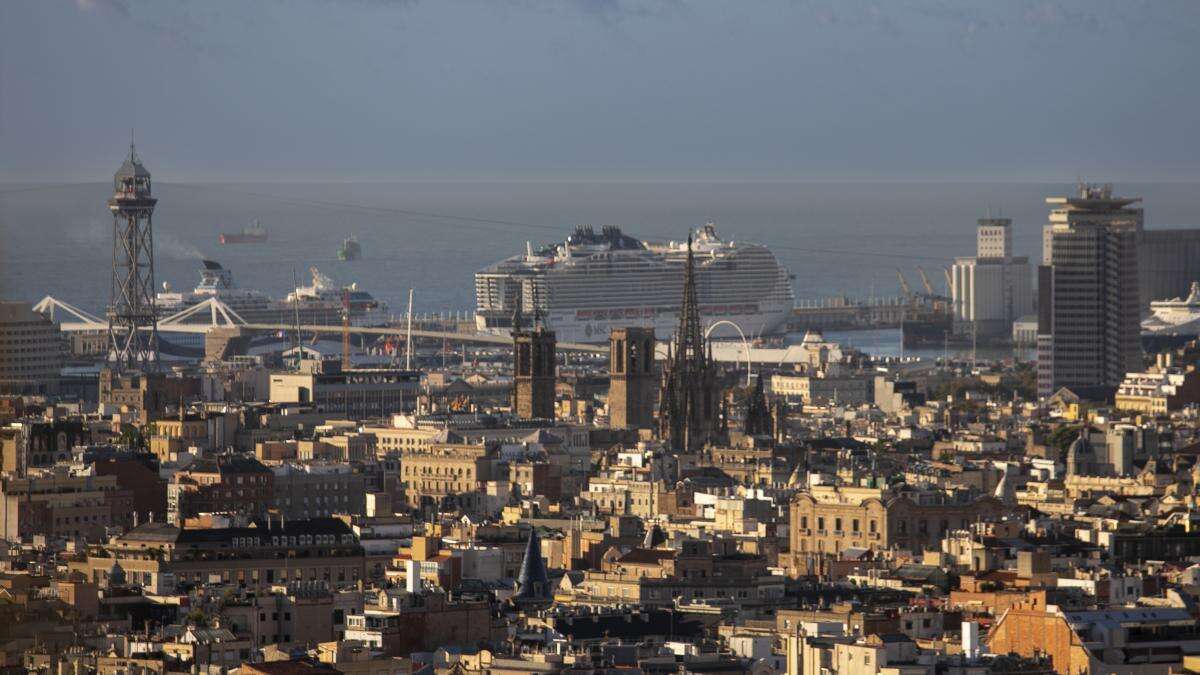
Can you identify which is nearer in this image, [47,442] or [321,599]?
[321,599]

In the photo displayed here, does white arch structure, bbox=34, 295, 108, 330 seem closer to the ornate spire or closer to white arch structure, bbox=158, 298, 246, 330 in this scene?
white arch structure, bbox=158, 298, 246, 330

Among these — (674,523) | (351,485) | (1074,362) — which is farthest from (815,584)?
(1074,362)

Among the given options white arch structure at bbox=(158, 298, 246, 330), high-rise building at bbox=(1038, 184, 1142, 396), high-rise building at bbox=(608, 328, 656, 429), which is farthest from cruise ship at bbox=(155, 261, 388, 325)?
high-rise building at bbox=(608, 328, 656, 429)

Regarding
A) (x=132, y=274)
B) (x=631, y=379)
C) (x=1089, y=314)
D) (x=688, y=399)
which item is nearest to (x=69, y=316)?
(x=132, y=274)

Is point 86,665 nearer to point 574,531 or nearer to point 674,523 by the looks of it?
point 574,531

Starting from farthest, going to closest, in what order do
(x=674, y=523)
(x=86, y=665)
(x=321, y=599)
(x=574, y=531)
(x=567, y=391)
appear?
(x=567, y=391) → (x=674, y=523) → (x=574, y=531) → (x=321, y=599) → (x=86, y=665)

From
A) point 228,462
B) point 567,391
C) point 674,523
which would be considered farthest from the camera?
point 567,391

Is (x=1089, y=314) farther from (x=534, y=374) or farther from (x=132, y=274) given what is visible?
(x=534, y=374)
